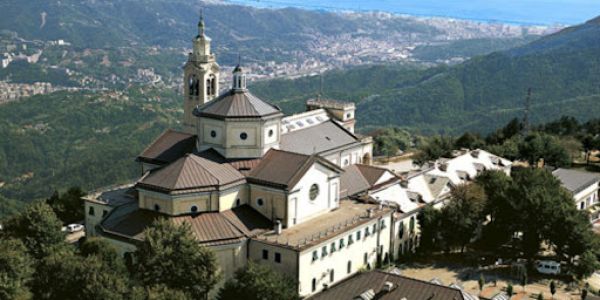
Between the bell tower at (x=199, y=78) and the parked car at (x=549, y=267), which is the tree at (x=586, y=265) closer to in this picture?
the parked car at (x=549, y=267)

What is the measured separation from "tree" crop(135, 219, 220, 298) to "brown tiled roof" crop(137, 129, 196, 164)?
13905 mm

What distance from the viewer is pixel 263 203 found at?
51781mm

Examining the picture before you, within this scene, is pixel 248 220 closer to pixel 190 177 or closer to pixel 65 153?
pixel 190 177

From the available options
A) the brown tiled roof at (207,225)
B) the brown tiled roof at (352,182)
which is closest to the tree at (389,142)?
the brown tiled roof at (352,182)

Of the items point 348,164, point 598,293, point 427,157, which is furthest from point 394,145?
point 598,293

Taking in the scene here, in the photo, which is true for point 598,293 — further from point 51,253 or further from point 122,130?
point 122,130

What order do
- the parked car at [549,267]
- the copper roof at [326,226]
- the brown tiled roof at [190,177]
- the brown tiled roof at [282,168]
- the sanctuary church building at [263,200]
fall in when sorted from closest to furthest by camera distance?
the sanctuary church building at [263,200]
the copper roof at [326,226]
the brown tiled roof at [190,177]
the brown tiled roof at [282,168]
the parked car at [549,267]

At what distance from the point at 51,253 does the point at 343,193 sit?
2351cm

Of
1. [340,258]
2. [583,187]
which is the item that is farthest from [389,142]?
[340,258]

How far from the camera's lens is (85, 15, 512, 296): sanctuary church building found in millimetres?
48062

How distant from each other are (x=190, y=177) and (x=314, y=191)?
9629mm

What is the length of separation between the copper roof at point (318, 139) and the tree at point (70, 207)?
1977 centimetres

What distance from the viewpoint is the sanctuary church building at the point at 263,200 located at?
1892 inches

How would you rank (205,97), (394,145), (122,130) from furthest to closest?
(122,130) < (394,145) < (205,97)
